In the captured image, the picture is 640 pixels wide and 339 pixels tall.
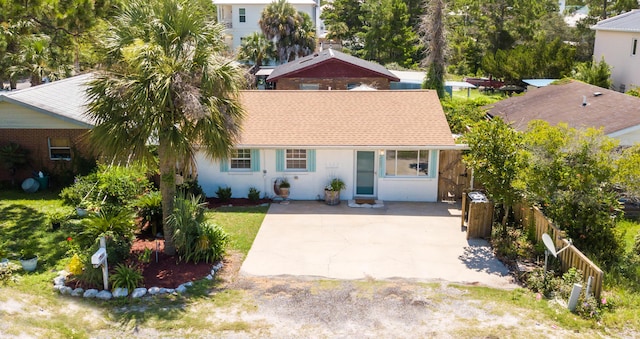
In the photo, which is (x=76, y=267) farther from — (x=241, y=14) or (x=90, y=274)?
(x=241, y=14)

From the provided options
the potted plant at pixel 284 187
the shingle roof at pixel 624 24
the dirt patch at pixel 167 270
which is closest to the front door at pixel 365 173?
the potted plant at pixel 284 187

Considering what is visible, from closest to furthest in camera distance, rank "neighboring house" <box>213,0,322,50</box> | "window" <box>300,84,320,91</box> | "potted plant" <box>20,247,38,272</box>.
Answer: "potted plant" <box>20,247,38,272</box> → "window" <box>300,84,320,91</box> → "neighboring house" <box>213,0,322,50</box>

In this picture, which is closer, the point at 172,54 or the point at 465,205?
the point at 172,54

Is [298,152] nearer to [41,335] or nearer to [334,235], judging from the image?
[334,235]

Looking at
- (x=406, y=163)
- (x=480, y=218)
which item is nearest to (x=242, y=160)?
(x=406, y=163)

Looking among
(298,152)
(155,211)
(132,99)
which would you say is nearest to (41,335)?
(132,99)

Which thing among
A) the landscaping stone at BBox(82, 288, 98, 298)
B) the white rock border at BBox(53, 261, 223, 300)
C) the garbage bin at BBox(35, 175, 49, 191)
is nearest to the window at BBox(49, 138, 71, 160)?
the garbage bin at BBox(35, 175, 49, 191)

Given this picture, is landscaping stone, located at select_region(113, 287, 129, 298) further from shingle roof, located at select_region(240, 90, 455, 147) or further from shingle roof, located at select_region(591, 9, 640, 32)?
shingle roof, located at select_region(591, 9, 640, 32)
